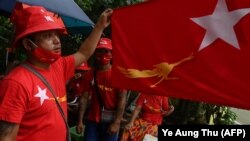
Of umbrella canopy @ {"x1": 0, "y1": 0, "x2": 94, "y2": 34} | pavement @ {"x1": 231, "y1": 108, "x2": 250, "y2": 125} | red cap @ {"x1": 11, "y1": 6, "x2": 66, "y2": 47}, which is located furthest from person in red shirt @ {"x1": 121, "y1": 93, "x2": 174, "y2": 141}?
pavement @ {"x1": 231, "y1": 108, "x2": 250, "y2": 125}

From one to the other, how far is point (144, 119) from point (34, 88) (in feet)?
10.8

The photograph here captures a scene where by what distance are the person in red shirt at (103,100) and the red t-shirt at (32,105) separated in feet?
6.99

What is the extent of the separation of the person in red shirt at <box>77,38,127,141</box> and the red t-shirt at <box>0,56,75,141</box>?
6.99ft

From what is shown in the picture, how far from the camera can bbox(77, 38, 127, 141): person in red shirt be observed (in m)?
5.28

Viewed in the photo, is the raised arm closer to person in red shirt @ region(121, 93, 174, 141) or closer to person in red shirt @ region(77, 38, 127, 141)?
person in red shirt @ region(77, 38, 127, 141)

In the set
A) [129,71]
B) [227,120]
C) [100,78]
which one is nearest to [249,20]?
[129,71]

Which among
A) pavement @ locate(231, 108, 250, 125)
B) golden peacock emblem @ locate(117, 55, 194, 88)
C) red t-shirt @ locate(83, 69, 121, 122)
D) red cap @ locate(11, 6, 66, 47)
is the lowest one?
pavement @ locate(231, 108, 250, 125)

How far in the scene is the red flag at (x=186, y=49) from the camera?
3.56 meters

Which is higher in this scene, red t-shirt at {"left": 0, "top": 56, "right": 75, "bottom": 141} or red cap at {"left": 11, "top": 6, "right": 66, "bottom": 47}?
red cap at {"left": 11, "top": 6, "right": 66, "bottom": 47}

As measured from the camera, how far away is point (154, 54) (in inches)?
150

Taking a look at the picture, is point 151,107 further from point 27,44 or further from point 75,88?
point 27,44

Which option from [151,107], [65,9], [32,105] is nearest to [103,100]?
[151,107]

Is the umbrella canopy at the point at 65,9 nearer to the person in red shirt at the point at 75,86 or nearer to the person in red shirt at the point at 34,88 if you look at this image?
the person in red shirt at the point at 34,88

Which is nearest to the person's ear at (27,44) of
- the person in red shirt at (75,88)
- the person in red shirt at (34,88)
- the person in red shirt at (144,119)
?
the person in red shirt at (34,88)
